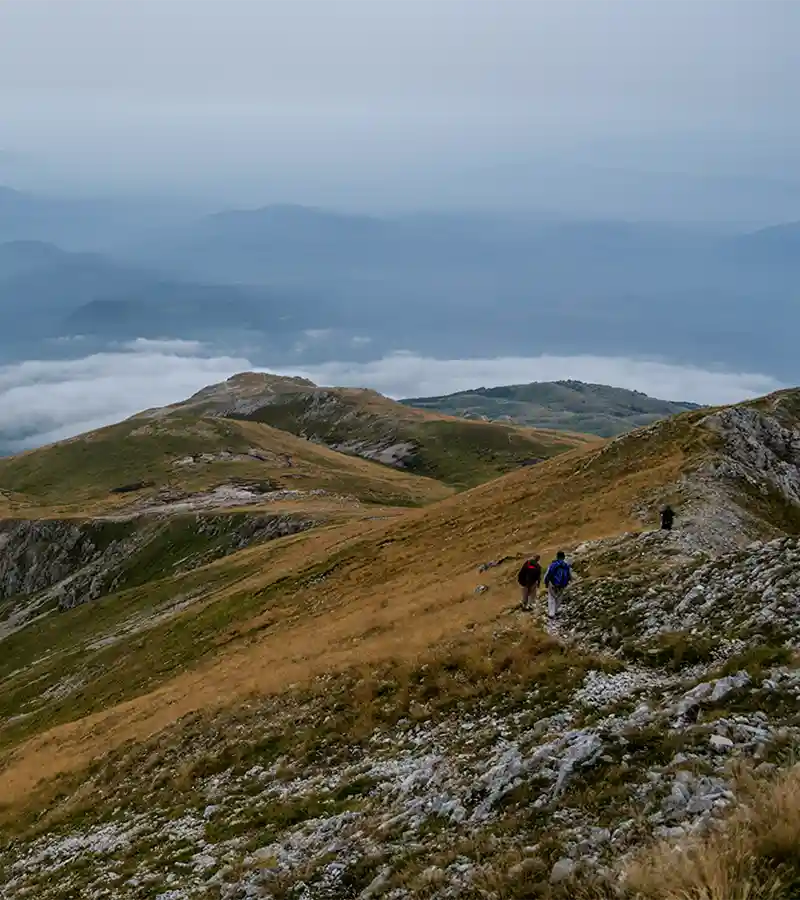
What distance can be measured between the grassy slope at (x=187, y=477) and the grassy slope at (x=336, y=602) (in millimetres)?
62087

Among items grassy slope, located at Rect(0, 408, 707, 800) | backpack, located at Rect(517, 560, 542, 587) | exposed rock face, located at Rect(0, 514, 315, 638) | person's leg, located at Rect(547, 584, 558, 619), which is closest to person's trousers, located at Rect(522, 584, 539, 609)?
backpack, located at Rect(517, 560, 542, 587)

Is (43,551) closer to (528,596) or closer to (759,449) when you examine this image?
(759,449)

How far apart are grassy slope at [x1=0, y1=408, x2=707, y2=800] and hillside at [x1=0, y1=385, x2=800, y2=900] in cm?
42

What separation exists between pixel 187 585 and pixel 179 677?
36.6m

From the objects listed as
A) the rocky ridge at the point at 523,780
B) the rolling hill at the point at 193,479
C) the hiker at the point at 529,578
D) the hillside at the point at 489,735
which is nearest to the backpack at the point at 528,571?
the hiker at the point at 529,578

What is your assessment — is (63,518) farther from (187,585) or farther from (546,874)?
(546,874)

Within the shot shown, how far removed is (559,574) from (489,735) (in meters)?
10.2

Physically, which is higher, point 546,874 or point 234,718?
point 546,874

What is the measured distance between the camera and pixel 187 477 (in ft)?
542

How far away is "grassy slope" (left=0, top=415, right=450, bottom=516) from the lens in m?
147

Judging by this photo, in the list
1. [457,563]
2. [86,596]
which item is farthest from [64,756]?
[86,596]

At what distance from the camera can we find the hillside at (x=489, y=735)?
11609 millimetres

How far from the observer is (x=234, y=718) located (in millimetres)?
29859

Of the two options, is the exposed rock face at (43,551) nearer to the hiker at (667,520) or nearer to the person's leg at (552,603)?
the hiker at (667,520)
